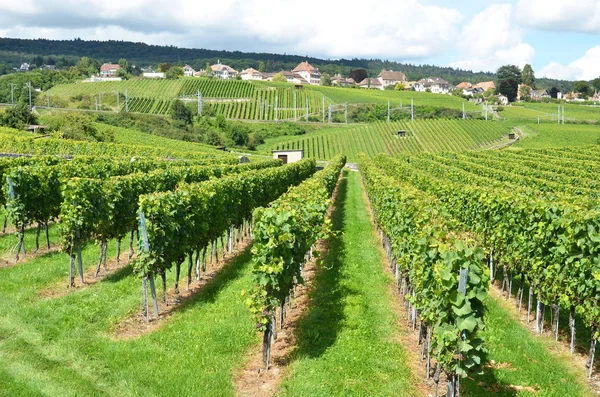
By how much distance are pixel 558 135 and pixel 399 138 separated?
27.7 m

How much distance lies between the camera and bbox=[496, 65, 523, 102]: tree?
180250 mm

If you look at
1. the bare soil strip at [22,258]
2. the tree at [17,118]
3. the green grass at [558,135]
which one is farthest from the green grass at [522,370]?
the green grass at [558,135]

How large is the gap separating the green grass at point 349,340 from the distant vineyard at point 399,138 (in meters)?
72.0

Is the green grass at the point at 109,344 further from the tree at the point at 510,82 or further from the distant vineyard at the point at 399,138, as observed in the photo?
the tree at the point at 510,82

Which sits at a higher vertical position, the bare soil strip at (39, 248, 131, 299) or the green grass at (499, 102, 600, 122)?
the green grass at (499, 102, 600, 122)

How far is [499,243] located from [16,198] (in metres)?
14.8

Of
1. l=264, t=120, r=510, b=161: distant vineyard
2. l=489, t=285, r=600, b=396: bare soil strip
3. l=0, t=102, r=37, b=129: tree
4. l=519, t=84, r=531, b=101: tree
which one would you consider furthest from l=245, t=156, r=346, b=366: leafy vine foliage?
l=519, t=84, r=531, b=101: tree

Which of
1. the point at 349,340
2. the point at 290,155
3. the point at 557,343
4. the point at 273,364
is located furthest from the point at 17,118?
the point at 557,343

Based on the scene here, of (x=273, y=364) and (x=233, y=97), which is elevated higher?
(x=233, y=97)

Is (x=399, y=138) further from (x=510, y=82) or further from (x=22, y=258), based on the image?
(x=510, y=82)

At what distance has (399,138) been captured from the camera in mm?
98812

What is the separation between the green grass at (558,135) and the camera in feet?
300

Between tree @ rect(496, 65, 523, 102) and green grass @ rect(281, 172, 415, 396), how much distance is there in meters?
179

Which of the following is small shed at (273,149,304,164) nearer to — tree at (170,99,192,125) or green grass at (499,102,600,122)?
tree at (170,99,192,125)
